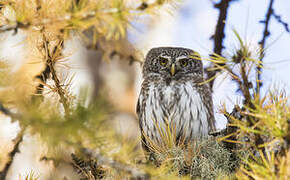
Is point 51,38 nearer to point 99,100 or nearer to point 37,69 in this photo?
point 37,69

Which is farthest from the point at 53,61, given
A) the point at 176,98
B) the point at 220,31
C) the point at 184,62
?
the point at 184,62

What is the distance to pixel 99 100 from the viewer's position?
3.49 feet

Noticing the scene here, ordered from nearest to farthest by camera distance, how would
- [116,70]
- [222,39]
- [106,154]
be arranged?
[106,154]
[222,39]
[116,70]

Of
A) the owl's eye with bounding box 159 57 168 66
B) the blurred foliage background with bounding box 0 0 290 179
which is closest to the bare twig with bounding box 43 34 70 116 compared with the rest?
the blurred foliage background with bounding box 0 0 290 179

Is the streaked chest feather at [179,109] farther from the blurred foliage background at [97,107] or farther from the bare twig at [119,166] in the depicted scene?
the bare twig at [119,166]

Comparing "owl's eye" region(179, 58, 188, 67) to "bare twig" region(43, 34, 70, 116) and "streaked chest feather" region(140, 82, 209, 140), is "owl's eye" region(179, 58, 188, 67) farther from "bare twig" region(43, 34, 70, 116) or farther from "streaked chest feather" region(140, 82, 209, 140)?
"bare twig" region(43, 34, 70, 116)

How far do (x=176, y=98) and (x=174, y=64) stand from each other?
1.12ft

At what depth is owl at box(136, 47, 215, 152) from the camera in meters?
2.91

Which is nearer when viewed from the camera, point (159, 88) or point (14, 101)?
point (14, 101)

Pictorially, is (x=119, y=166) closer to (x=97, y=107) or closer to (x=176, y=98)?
(x=97, y=107)

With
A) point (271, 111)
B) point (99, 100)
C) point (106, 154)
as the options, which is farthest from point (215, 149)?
point (99, 100)

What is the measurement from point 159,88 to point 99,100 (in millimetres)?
1992

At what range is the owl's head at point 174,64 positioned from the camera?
3.12 metres

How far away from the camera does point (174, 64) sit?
3.11 meters
